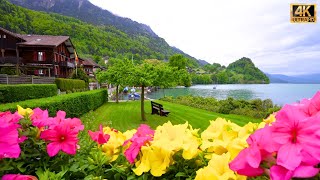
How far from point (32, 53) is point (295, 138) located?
4253 cm

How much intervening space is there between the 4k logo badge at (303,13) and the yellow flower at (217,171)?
8.45 metres

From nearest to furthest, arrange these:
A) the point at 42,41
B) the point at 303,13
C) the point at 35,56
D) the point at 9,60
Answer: the point at 303,13 → the point at 9,60 → the point at 35,56 → the point at 42,41

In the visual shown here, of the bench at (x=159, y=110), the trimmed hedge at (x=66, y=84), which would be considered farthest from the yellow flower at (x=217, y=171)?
the trimmed hedge at (x=66, y=84)

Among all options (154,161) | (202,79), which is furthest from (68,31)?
(154,161)

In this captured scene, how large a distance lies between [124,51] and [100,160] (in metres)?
151

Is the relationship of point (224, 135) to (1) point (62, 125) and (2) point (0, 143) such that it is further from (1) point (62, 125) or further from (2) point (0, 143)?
(2) point (0, 143)

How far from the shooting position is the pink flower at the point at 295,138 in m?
0.74

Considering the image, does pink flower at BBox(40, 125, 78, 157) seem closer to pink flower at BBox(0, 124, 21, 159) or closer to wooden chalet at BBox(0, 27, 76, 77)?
pink flower at BBox(0, 124, 21, 159)

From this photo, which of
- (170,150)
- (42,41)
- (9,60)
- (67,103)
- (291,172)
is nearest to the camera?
(291,172)

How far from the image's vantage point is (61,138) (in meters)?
1.45

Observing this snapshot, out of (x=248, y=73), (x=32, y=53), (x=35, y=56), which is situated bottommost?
(x=248, y=73)

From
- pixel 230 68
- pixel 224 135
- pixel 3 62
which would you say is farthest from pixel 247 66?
pixel 224 135

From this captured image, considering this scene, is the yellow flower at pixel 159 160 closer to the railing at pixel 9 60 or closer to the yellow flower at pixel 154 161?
the yellow flower at pixel 154 161

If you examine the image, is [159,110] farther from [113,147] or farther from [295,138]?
[295,138]
